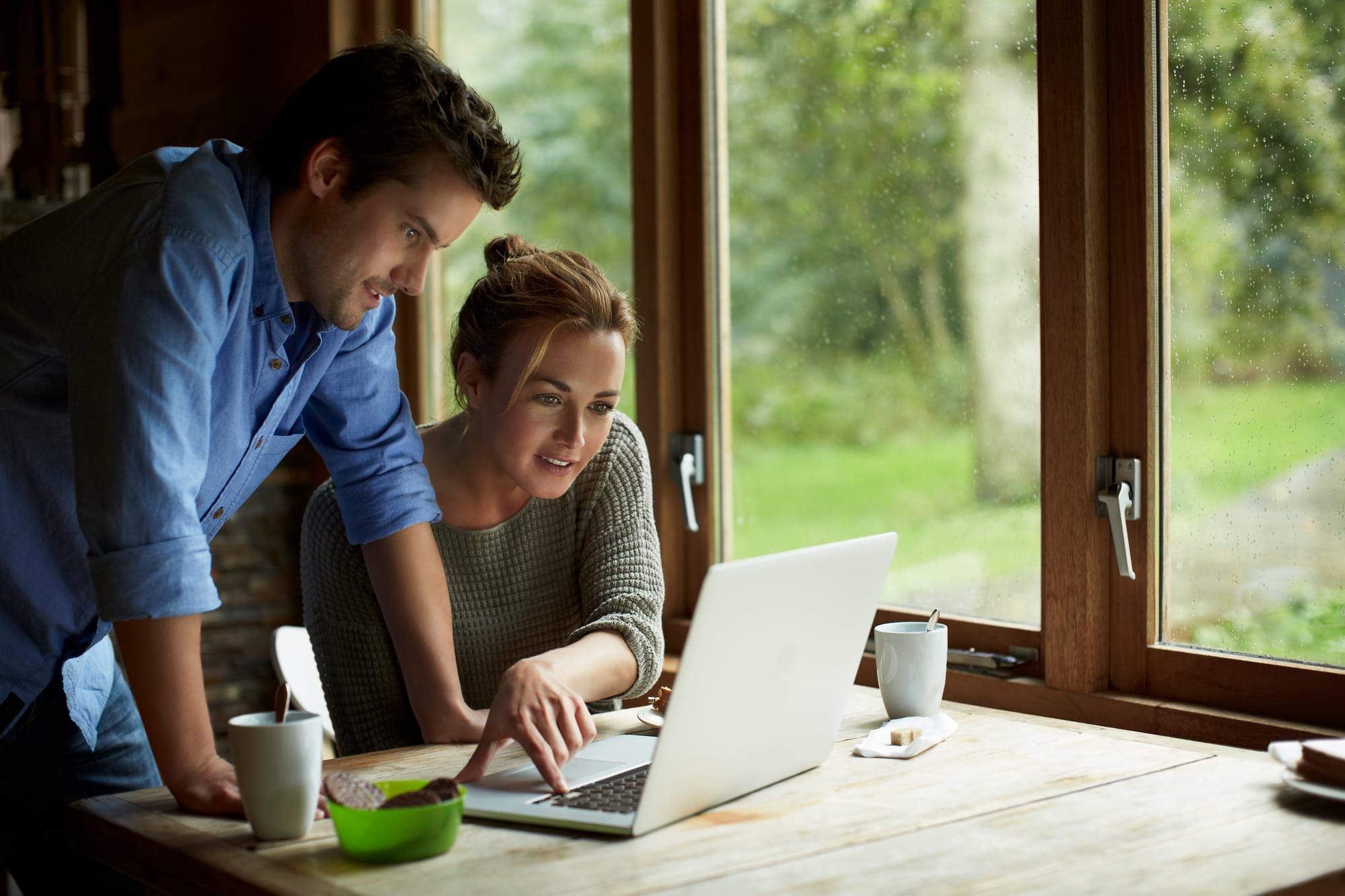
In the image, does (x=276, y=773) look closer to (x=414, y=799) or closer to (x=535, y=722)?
(x=414, y=799)

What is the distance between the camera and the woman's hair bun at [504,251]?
1856mm

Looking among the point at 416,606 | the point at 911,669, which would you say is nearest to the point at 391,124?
the point at 416,606

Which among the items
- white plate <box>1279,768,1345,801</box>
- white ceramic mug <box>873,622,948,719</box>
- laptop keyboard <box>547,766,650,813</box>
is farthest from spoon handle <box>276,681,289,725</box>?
white plate <box>1279,768,1345,801</box>

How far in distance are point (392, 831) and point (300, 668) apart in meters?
0.98

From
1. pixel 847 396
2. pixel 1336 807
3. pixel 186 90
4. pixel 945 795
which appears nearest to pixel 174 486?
pixel 945 795

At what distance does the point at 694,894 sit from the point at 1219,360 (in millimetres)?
1150

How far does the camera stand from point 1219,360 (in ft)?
5.59

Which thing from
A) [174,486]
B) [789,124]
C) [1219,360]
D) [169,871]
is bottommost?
[169,871]

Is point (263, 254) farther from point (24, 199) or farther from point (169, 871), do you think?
point (24, 199)

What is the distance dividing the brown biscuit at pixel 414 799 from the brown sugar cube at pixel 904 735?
52cm

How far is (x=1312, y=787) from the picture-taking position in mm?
1124

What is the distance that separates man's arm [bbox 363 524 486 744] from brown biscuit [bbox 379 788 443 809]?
47cm

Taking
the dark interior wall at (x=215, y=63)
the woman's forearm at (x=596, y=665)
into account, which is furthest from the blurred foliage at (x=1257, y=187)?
the dark interior wall at (x=215, y=63)

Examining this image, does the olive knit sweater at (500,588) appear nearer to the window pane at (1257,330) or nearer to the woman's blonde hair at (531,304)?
the woman's blonde hair at (531,304)
